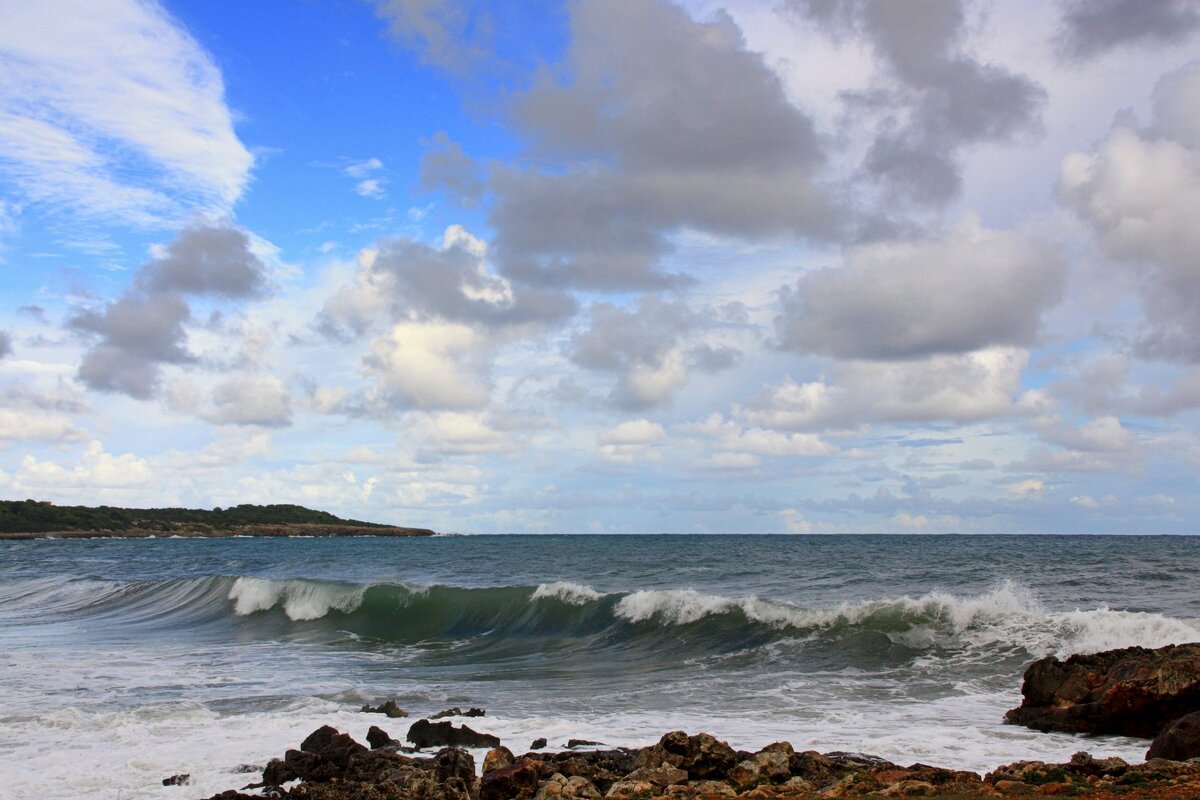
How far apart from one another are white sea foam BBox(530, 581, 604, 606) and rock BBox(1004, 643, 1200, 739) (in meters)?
19.1

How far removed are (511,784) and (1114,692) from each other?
867cm

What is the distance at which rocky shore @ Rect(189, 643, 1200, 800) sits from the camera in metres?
9.76

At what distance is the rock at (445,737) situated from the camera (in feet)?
43.1

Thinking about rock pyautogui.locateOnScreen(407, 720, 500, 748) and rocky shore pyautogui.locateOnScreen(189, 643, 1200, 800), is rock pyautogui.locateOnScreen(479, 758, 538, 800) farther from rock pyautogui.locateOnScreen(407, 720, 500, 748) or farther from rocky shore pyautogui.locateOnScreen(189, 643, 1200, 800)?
rock pyautogui.locateOnScreen(407, 720, 500, 748)

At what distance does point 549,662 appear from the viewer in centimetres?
2412

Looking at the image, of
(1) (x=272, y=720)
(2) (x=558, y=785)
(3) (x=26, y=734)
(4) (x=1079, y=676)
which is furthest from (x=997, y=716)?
(3) (x=26, y=734)

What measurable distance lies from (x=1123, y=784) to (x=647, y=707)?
832 centimetres

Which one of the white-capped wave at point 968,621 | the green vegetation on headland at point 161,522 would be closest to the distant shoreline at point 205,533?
the green vegetation on headland at point 161,522

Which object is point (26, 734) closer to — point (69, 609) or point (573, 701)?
point (573, 701)

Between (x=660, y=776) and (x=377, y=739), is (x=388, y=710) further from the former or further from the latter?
(x=660, y=776)

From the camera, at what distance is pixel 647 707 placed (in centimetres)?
1642

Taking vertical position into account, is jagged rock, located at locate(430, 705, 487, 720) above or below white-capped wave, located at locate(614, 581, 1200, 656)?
below

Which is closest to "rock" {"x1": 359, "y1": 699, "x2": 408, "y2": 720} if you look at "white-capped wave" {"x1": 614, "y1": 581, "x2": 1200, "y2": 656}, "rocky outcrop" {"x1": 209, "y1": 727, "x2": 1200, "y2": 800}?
"rocky outcrop" {"x1": 209, "y1": 727, "x2": 1200, "y2": 800}

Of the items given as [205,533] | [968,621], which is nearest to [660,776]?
[968,621]
